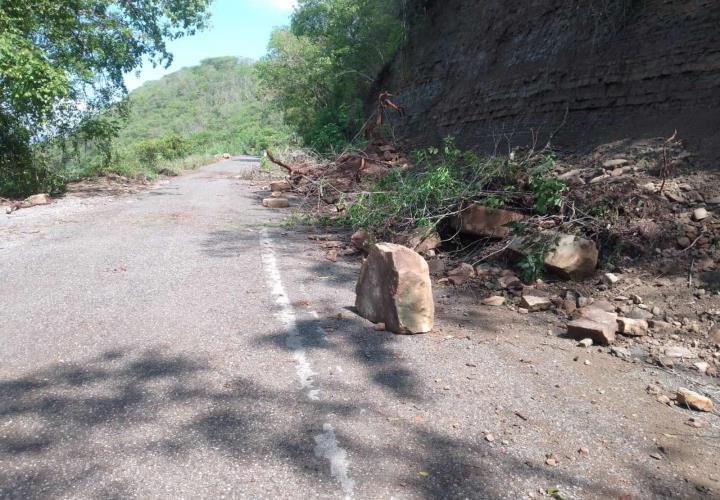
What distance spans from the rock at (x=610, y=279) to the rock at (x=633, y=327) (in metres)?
0.76

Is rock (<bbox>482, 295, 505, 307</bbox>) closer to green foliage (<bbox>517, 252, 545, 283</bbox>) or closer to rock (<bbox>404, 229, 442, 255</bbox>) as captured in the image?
green foliage (<bbox>517, 252, 545, 283</bbox>)

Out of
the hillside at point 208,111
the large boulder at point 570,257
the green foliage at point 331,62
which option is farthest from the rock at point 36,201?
the hillside at point 208,111

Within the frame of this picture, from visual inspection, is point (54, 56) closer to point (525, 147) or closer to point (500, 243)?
point (525, 147)

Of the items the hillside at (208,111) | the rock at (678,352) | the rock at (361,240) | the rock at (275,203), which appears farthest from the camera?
the hillside at (208,111)

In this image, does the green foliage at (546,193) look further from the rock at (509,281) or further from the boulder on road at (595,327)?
the boulder on road at (595,327)

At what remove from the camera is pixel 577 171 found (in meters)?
6.60

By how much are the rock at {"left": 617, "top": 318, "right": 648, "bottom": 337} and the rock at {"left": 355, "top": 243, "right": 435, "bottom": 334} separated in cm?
153

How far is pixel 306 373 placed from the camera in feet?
11.6

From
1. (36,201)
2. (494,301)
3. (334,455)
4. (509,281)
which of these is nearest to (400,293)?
(494,301)

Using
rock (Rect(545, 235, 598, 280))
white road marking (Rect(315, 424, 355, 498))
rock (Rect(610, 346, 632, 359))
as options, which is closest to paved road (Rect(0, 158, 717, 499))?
white road marking (Rect(315, 424, 355, 498))

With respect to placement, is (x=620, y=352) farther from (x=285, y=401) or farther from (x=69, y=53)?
(x=69, y=53)

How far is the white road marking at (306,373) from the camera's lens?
99.2 inches

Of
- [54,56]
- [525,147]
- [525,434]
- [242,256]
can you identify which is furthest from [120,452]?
[54,56]

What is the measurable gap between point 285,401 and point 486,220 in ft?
12.8
